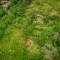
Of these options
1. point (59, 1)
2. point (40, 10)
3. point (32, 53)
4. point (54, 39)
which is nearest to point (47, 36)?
point (54, 39)

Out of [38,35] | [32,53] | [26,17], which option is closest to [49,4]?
[26,17]

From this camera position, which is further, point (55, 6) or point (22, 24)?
point (55, 6)

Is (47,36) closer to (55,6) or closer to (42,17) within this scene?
(42,17)

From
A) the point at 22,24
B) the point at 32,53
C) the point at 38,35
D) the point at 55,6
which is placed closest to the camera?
the point at 32,53

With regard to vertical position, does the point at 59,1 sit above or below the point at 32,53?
above

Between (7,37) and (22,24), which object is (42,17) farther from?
(7,37)

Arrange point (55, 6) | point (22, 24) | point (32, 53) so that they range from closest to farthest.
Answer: point (32, 53)
point (22, 24)
point (55, 6)
